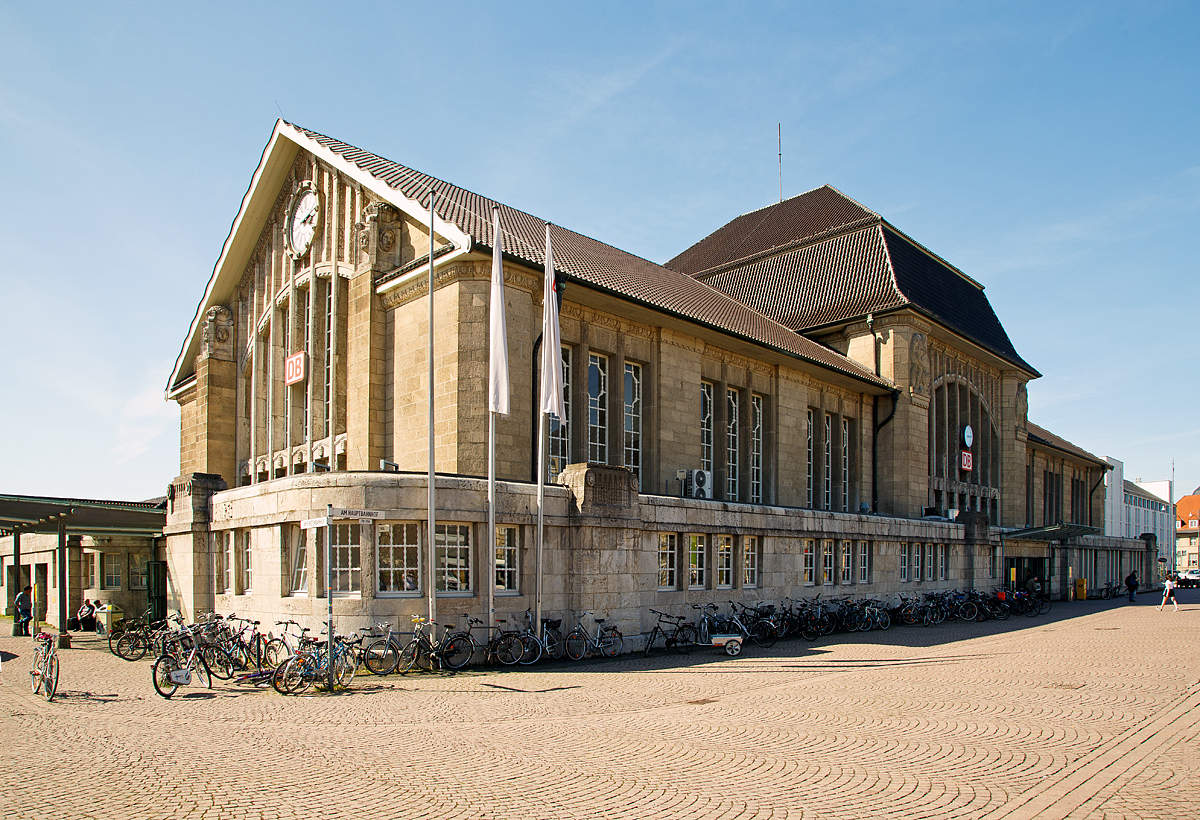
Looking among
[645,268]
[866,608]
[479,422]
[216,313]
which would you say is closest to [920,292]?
[645,268]

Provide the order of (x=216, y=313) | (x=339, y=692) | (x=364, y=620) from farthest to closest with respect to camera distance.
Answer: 1. (x=216, y=313)
2. (x=364, y=620)
3. (x=339, y=692)

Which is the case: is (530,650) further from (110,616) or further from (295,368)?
(110,616)

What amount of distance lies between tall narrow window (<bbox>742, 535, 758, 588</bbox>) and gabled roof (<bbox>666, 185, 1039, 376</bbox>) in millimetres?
15015

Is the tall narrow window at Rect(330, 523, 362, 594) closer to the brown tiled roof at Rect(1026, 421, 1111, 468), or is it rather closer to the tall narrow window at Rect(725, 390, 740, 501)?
the tall narrow window at Rect(725, 390, 740, 501)

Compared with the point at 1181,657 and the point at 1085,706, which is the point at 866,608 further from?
the point at 1085,706

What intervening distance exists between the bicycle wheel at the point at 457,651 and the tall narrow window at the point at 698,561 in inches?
258

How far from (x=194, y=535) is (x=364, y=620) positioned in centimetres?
729

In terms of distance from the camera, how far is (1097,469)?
60375mm

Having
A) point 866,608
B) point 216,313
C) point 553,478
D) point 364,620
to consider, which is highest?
point 216,313

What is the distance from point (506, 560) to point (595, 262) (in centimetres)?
1198

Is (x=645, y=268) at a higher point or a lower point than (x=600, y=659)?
higher

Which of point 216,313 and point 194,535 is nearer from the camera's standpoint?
point 194,535

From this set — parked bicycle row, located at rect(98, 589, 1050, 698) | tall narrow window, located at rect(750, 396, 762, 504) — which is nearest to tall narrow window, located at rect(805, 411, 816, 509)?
tall narrow window, located at rect(750, 396, 762, 504)

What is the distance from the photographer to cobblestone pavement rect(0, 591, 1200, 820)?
7.25 m
